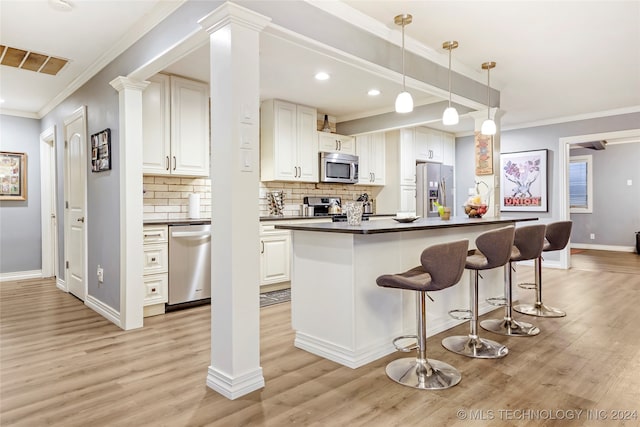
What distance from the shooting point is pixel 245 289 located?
2.12 metres

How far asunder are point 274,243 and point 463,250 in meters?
2.73

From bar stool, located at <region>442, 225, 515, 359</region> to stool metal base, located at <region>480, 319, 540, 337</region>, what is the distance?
1.10 feet

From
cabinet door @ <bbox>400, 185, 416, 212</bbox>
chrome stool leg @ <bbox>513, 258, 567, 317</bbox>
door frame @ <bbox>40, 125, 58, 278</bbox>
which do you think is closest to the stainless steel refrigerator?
cabinet door @ <bbox>400, 185, 416, 212</bbox>

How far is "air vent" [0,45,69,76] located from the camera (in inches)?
138

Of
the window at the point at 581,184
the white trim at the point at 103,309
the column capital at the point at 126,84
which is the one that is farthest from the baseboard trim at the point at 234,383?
the window at the point at 581,184

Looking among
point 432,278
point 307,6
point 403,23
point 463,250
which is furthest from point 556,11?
point 432,278

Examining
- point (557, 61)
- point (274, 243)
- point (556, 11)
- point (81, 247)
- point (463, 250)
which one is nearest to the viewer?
point (463, 250)

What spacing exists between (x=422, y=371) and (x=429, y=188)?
15.5ft

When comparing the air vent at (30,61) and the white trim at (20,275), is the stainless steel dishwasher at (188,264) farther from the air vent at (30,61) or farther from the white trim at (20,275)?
the white trim at (20,275)

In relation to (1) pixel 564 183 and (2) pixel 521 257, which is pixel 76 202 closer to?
(2) pixel 521 257

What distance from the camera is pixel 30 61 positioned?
12.2ft

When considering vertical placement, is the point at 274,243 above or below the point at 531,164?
below

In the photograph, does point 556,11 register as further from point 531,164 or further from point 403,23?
point 531,164

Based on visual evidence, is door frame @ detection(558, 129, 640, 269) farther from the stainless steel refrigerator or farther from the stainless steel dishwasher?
the stainless steel dishwasher
